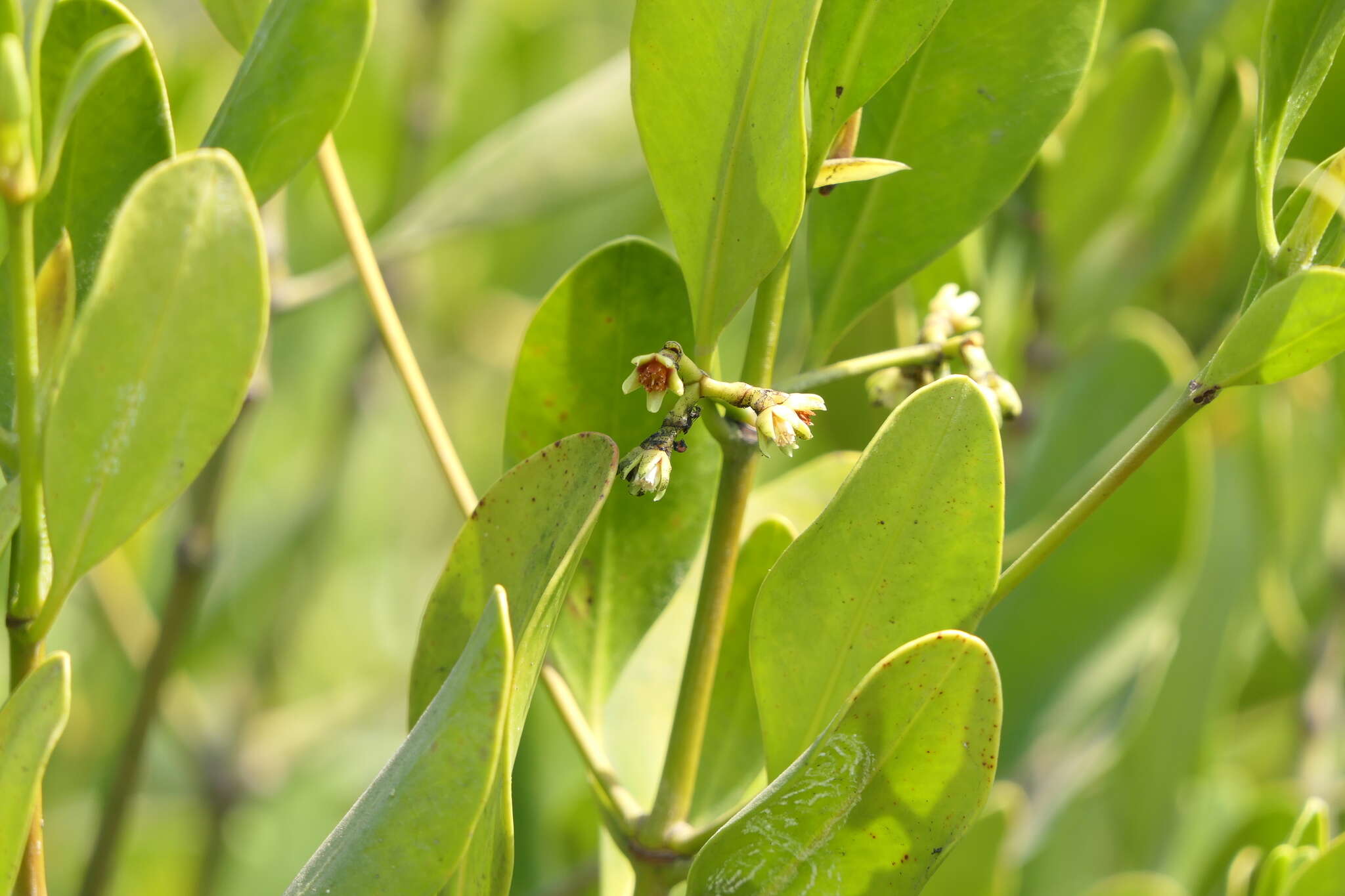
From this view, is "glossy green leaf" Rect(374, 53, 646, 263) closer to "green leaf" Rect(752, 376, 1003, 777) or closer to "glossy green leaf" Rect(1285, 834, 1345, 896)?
"green leaf" Rect(752, 376, 1003, 777)

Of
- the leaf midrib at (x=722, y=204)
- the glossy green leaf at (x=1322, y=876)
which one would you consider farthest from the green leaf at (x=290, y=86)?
the glossy green leaf at (x=1322, y=876)

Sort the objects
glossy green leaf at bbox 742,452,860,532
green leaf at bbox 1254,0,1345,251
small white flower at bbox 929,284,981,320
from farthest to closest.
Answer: glossy green leaf at bbox 742,452,860,532 < small white flower at bbox 929,284,981,320 < green leaf at bbox 1254,0,1345,251

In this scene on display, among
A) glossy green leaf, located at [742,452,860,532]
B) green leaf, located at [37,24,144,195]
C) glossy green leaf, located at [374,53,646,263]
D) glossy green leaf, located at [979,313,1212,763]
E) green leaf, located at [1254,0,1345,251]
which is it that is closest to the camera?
green leaf, located at [37,24,144,195]

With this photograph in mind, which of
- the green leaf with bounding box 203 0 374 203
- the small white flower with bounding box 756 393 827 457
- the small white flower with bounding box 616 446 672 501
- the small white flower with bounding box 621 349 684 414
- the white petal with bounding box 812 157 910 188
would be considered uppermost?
the green leaf with bounding box 203 0 374 203

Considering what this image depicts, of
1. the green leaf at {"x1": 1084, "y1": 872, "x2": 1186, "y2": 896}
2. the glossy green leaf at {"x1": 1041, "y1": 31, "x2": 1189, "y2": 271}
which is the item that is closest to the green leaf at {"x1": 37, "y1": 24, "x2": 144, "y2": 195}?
the glossy green leaf at {"x1": 1041, "y1": 31, "x2": 1189, "y2": 271}

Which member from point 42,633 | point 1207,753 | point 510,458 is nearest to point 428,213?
point 510,458

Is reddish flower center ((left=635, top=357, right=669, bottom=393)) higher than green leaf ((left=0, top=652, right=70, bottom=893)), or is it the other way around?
reddish flower center ((left=635, top=357, right=669, bottom=393))
